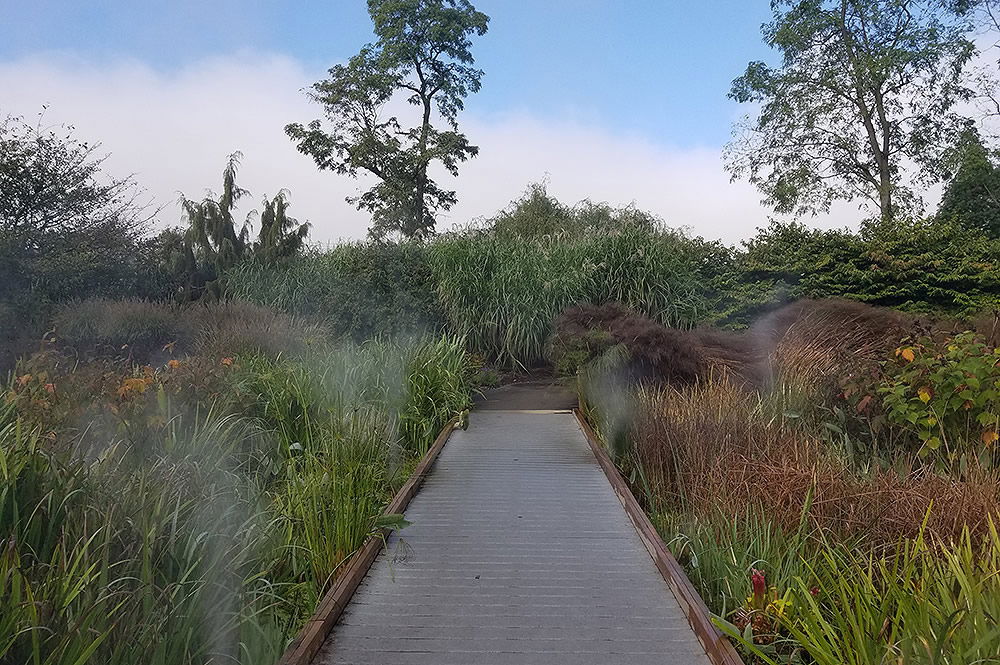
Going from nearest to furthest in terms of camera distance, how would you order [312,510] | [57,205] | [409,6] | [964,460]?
[312,510], [964,460], [57,205], [409,6]

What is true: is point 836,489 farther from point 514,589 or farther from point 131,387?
point 131,387

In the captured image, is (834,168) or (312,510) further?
(834,168)

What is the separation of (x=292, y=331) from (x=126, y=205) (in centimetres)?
748

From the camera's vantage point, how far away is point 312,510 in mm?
4074

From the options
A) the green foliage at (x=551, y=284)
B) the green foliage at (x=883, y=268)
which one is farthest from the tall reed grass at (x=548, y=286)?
the green foliage at (x=883, y=268)

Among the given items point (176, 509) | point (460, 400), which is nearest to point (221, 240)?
point (460, 400)

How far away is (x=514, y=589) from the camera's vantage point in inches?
150

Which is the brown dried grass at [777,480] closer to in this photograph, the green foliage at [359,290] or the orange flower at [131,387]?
the orange flower at [131,387]

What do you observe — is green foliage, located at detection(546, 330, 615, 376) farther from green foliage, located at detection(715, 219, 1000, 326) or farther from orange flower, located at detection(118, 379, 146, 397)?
orange flower, located at detection(118, 379, 146, 397)

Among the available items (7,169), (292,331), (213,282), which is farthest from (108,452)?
(213,282)

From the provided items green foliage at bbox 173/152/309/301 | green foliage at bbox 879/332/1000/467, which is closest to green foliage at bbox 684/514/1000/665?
green foliage at bbox 879/332/1000/467

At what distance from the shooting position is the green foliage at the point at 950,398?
489cm

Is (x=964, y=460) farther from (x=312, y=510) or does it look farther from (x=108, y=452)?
(x=108, y=452)

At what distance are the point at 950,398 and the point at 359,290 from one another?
10445mm
